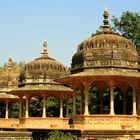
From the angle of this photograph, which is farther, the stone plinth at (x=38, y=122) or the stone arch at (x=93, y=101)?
the stone arch at (x=93, y=101)

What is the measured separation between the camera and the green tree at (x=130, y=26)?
29.3m

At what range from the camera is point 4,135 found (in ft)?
53.5

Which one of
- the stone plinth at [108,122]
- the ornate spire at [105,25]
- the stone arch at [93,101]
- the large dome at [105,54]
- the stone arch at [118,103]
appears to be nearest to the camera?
the stone plinth at [108,122]

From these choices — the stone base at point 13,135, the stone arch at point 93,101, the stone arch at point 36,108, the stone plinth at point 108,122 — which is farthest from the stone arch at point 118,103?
the stone base at point 13,135

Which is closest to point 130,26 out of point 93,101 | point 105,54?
point 93,101

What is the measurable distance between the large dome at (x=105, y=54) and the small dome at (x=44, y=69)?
656 cm

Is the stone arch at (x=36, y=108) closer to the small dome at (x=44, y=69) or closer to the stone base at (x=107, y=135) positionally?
the small dome at (x=44, y=69)

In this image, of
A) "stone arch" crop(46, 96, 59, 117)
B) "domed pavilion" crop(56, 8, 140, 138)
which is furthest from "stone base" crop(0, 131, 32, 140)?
"stone arch" crop(46, 96, 59, 117)

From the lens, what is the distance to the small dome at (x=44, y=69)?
25531 mm

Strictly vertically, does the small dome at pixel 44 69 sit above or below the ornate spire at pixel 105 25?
below

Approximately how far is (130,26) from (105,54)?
40.4ft

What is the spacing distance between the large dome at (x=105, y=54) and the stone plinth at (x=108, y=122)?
2110 mm

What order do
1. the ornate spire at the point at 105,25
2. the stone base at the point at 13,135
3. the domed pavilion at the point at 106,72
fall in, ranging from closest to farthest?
the stone base at the point at 13,135, the domed pavilion at the point at 106,72, the ornate spire at the point at 105,25

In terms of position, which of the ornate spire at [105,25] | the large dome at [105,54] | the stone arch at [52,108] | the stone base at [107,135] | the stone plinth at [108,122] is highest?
the ornate spire at [105,25]
